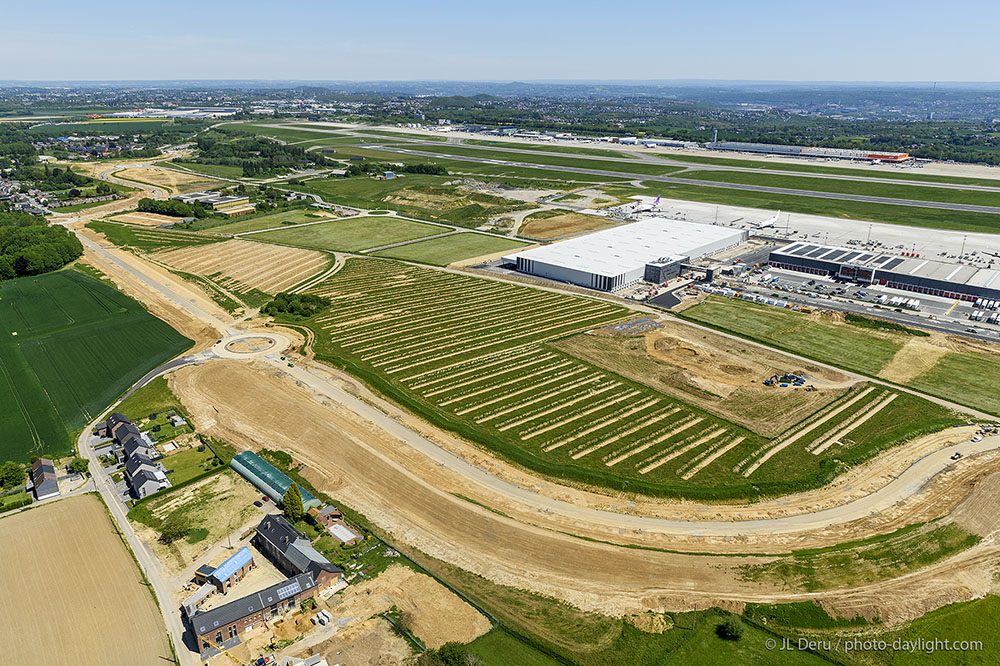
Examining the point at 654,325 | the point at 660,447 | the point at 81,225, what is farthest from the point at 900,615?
the point at 81,225

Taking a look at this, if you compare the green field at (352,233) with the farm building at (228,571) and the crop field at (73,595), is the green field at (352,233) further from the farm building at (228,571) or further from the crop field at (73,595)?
the farm building at (228,571)

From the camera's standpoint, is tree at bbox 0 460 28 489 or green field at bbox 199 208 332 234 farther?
green field at bbox 199 208 332 234

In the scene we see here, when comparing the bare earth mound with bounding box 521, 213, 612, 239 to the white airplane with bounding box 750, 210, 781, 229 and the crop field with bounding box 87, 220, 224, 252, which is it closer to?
the white airplane with bounding box 750, 210, 781, 229

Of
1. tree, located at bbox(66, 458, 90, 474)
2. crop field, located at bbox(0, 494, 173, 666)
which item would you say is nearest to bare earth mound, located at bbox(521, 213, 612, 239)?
tree, located at bbox(66, 458, 90, 474)

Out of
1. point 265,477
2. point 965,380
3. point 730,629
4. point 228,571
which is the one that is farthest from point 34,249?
point 965,380

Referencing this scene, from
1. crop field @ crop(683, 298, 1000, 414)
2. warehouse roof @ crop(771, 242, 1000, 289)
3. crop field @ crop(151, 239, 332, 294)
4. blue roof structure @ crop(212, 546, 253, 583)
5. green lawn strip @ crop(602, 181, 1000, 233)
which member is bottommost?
blue roof structure @ crop(212, 546, 253, 583)
